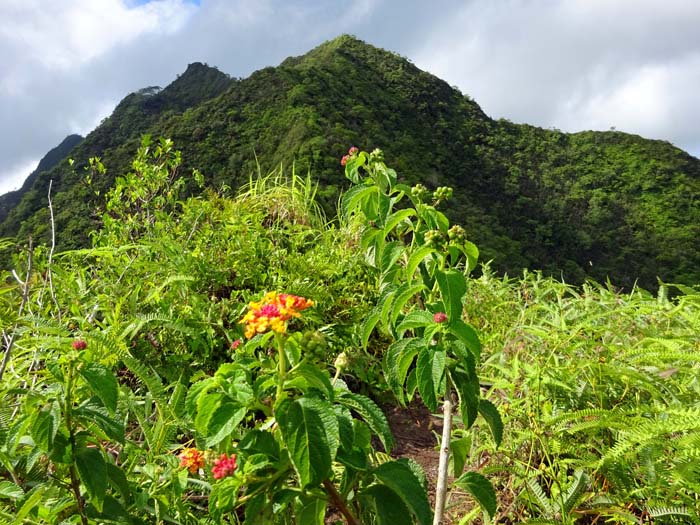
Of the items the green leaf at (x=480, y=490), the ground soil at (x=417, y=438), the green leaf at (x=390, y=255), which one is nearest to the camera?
the green leaf at (x=480, y=490)

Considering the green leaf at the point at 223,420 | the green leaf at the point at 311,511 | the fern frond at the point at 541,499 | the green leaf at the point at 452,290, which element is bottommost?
the fern frond at the point at 541,499

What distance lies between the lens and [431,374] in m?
0.94

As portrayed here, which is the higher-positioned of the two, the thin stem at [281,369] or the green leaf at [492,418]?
the thin stem at [281,369]

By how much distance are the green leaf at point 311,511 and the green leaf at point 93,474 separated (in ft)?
1.14

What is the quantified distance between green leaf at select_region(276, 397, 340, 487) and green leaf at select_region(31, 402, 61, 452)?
16.0 inches

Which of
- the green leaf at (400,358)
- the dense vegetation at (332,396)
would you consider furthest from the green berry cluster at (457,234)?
the green leaf at (400,358)

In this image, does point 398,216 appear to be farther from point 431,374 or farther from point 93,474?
point 93,474

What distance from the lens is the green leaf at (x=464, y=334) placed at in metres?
0.94

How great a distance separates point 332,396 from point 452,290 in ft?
1.20

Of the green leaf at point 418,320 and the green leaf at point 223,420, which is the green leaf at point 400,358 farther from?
the green leaf at point 223,420

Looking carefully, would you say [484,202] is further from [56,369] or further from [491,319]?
[56,369]

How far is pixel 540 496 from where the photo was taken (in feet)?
3.97

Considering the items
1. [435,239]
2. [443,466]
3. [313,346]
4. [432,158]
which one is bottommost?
[443,466]

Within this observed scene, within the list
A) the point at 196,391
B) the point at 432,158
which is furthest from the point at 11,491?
the point at 432,158
